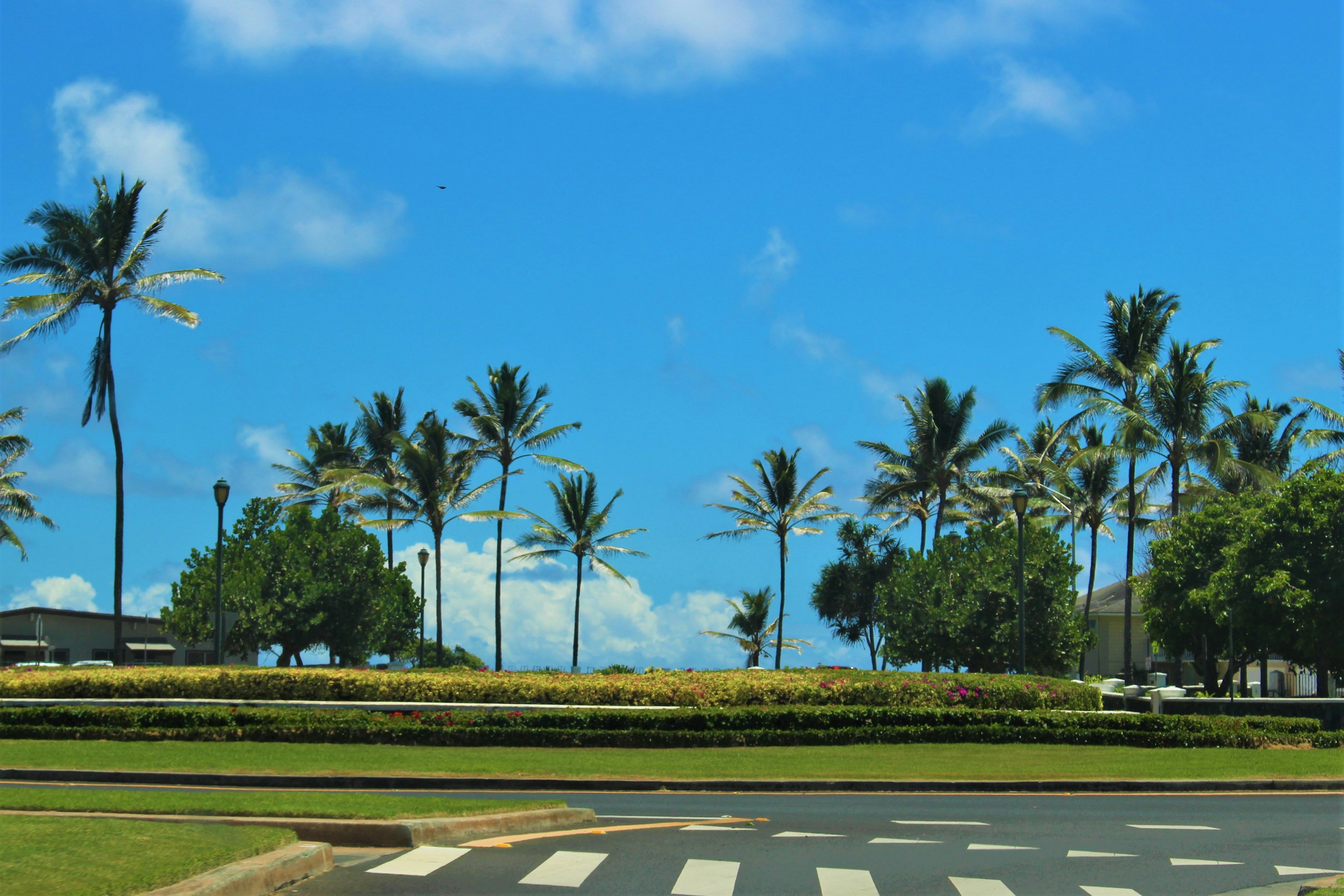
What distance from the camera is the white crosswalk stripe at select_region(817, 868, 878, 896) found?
918 centimetres

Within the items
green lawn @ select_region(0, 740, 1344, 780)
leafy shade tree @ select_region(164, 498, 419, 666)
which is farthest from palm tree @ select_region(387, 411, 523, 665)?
green lawn @ select_region(0, 740, 1344, 780)

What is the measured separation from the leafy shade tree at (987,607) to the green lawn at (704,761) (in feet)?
80.1

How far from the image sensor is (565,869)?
10.0 metres

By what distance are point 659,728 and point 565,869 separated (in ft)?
49.5

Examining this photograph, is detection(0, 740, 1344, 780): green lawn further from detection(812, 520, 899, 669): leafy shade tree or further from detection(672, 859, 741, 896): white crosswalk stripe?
detection(812, 520, 899, 669): leafy shade tree

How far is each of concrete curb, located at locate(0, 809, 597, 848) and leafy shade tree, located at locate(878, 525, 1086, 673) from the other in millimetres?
38278

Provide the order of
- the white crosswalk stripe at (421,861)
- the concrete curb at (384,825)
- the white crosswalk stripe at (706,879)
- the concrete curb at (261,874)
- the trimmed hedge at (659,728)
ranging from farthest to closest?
the trimmed hedge at (659,728)
the concrete curb at (384,825)
the white crosswalk stripe at (421,861)
the white crosswalk stripe at (706,879)
the concrete curb at (261,874)

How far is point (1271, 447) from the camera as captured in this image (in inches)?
2120

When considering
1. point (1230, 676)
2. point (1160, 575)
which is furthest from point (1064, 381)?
point (1230, 676)

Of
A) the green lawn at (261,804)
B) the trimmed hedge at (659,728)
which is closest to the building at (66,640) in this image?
the trimmed hedge at (659,728)

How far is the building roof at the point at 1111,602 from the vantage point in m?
64.8

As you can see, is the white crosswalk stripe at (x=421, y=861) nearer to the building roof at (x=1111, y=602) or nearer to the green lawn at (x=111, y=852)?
the green lawn at (x=111, y=852)

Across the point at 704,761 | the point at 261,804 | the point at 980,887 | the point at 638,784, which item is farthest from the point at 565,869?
the point at 704,761

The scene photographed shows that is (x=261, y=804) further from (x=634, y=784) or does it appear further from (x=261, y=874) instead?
(x=634, y=784)
